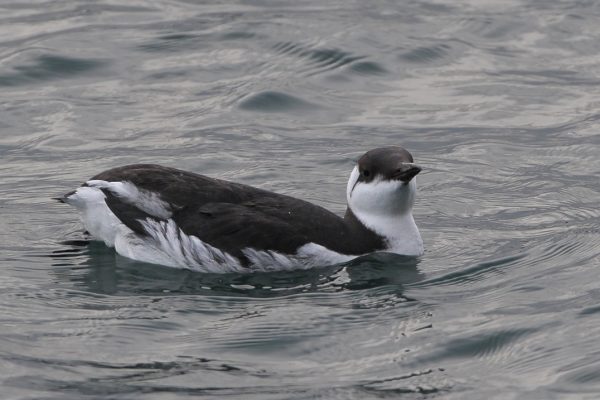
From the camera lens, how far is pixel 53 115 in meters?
16.3

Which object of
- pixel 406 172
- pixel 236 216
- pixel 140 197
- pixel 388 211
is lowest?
pixel 388 211

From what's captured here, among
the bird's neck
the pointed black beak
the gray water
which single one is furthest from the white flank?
the pointed black beak

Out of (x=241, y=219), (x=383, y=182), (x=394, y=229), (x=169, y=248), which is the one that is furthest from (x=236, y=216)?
(x=394, y=229)

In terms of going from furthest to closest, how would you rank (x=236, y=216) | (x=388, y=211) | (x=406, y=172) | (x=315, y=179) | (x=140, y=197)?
(x=315, y=179) → (x=388, y=211) → (x=140, y=197) → (x=236, y=216) → (x=406, y=172)

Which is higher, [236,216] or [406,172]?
[406,172]

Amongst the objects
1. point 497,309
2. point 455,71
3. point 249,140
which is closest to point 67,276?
point 497,309

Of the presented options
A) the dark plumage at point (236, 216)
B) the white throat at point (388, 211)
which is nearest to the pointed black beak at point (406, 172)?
the white throat at point (388, 211)

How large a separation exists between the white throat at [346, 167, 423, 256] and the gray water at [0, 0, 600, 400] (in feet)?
0.55

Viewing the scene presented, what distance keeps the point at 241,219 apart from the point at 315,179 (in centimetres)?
295

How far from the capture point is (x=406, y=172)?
37.7 feet

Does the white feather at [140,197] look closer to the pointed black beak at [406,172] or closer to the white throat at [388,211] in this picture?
the white throat at [388,211]

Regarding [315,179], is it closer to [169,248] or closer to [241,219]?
[241,219]

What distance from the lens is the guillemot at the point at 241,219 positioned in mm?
11555

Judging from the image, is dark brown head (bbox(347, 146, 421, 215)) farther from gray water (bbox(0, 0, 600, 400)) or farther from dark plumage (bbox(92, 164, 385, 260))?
gray water (bbox(0, 0, 600, 400))
